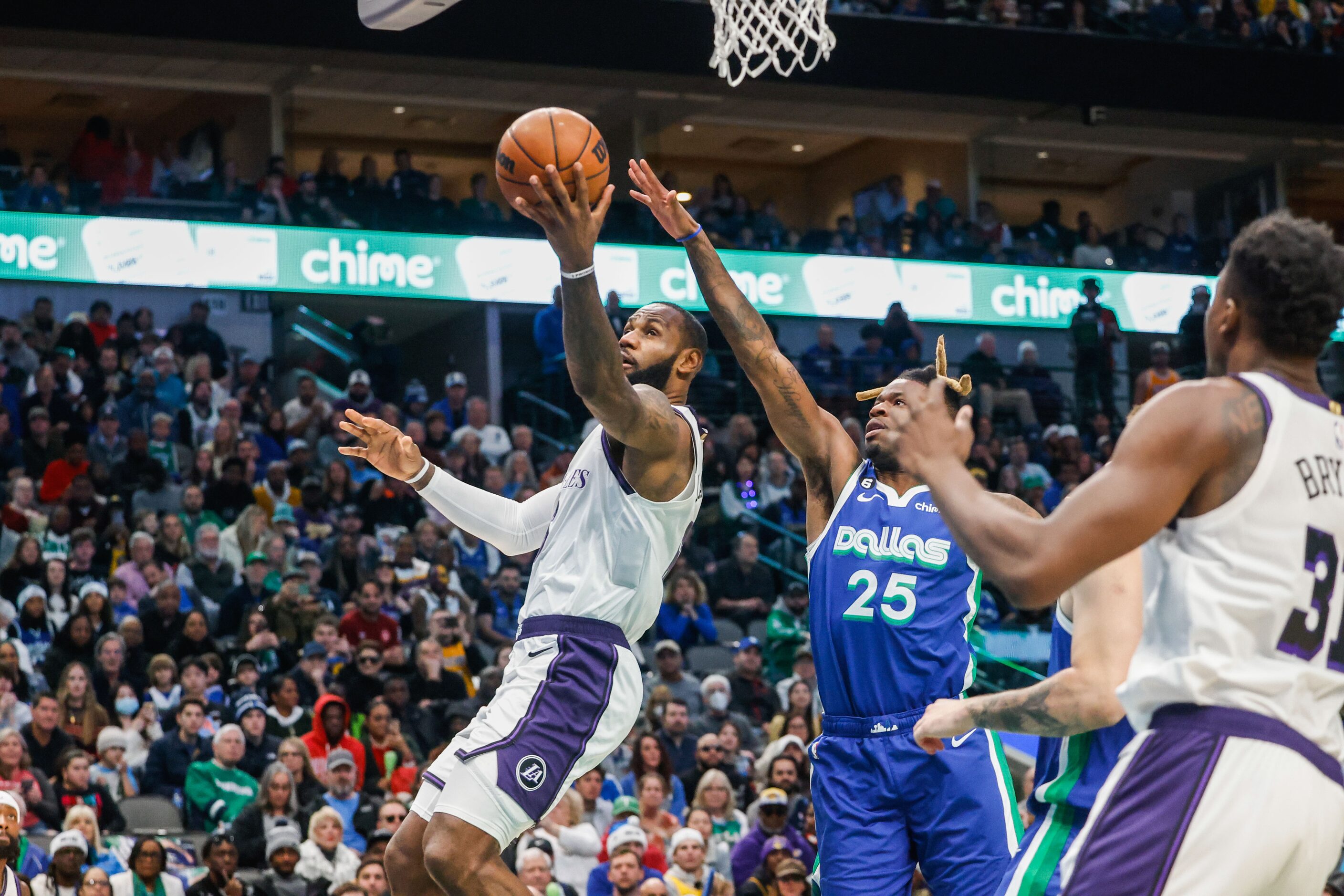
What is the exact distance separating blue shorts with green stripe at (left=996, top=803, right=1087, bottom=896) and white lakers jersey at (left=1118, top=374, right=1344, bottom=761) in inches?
37.0

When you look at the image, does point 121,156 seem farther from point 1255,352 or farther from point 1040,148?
point 1255,352

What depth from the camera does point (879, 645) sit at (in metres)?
5.58

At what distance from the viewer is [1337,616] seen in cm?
334

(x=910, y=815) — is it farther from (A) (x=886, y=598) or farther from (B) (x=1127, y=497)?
(B) (x=1127, y=497)

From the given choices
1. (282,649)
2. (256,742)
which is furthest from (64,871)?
(282,649)

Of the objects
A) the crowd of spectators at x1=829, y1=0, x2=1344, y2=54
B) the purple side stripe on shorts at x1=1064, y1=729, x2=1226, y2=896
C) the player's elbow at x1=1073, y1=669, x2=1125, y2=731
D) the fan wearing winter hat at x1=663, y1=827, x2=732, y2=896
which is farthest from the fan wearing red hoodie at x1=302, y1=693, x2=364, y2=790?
the crowd of spectators at x1=829, y1=0, x2=1344, y2=54

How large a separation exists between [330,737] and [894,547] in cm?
766

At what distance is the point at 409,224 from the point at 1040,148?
12769 mm

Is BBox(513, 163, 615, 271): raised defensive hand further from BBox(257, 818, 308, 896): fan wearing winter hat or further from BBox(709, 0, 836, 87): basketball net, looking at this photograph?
BBox(257, 818, 308, 896): fan wearing winter hat

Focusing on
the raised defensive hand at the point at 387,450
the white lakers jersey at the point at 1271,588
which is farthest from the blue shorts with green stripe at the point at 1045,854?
the raised defensive hand at the point at 387,450

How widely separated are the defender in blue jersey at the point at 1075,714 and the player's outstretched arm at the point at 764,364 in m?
1.75

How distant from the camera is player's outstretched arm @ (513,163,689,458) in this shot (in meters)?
4.79

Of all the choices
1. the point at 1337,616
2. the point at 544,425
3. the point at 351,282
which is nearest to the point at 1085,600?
the point at 1337,616

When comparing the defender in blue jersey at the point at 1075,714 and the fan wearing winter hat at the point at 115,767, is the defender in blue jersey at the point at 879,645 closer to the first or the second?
the defender in blue jersey at the point at 1075,714
